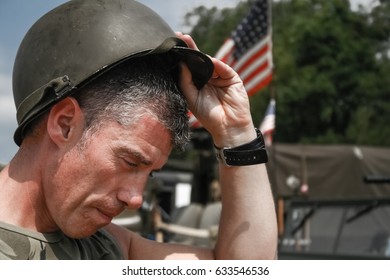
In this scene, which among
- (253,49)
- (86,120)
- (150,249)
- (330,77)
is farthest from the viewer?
(330,77)

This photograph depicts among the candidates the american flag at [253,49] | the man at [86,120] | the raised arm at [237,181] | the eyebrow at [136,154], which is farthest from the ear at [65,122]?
the american flag at [253,49]

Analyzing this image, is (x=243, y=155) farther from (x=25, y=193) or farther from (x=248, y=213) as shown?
(x=25, y=193)

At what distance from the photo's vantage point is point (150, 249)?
2.05m

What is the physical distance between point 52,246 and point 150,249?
1.20ft

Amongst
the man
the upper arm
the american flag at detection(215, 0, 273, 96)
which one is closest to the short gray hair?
the man

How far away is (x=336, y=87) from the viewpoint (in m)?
21.9

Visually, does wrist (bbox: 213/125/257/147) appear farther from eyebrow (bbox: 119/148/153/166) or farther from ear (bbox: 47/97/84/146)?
ear (bbox: 47/97/84/146)

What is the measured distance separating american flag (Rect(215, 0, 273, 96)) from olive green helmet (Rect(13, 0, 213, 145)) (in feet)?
17.2

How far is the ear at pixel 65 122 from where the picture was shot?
65.7 inches

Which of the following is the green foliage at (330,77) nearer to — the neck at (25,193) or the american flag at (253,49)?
the american flag at (253,49)

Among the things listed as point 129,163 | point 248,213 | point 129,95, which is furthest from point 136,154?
point 248,213

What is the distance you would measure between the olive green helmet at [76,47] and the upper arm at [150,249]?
43cm
